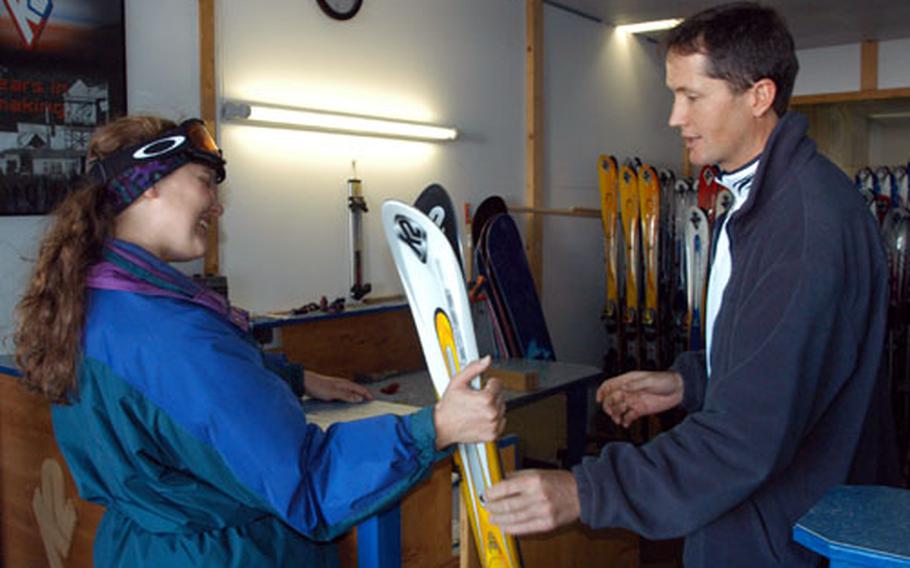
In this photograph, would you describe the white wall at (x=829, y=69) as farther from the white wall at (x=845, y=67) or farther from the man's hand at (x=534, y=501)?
the man's hand at (x=534, y=501)

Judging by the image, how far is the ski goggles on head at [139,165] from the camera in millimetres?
1416

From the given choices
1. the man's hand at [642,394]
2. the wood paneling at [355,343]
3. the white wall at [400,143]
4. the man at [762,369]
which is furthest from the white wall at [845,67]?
the man at [762,369]

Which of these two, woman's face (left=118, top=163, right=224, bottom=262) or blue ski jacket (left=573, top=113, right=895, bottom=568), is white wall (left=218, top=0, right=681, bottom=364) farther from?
blue ski jacket (left=573, top=113, right=895, bottom=568)

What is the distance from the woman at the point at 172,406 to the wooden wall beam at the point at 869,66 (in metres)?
6.55

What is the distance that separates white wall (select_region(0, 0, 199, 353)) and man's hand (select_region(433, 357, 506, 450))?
6.44 feet

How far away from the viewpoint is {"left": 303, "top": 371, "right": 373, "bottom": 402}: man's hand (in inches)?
83.1

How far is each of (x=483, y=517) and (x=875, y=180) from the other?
235 inches

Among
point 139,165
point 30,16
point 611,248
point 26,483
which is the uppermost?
point 30,16

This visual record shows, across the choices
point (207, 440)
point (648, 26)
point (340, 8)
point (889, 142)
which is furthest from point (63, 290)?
point (889, 142)

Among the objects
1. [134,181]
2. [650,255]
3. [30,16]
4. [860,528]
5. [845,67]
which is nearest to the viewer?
[860,528]

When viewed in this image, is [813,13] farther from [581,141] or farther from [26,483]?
[26,483]

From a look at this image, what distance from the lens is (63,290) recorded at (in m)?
1.31

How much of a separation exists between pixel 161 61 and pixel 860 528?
113 inches

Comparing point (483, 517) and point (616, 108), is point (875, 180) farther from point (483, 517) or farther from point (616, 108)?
point (483, 517)
